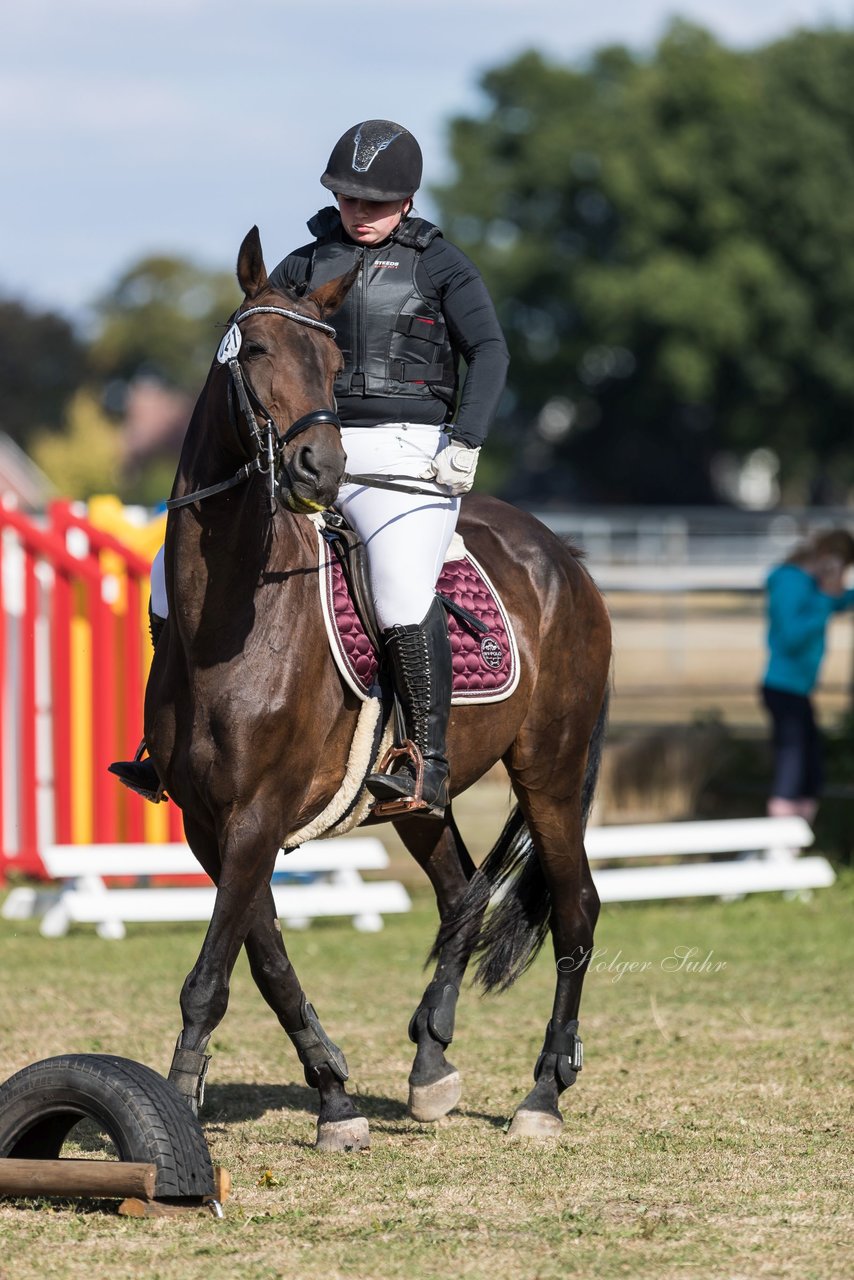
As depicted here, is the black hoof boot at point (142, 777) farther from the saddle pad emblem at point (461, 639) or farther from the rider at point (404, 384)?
the saddle pad emblem at point (461, 639)

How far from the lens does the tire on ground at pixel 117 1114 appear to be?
14.1 ft

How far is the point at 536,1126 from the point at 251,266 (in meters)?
2.83

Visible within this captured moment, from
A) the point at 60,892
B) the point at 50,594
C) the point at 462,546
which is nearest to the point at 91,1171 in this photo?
the point at 462,546

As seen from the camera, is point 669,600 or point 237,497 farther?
point 669,600

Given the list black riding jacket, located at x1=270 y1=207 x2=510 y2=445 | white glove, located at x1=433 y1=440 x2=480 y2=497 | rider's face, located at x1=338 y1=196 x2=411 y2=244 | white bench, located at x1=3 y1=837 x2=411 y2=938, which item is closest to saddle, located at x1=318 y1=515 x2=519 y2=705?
white glove, located at x1=433 y1=440 x2=480 y2=497

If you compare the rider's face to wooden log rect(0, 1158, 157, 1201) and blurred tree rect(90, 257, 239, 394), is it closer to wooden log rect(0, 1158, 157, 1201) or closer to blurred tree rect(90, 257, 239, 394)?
wooden log rect(0, 1158, 157, 1201)

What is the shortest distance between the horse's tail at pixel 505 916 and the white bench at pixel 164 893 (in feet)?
10.8

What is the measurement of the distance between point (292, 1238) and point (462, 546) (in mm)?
2523

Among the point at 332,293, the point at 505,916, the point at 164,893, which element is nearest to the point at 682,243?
the point at 164,893

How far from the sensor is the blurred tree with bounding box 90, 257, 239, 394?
3839 inches

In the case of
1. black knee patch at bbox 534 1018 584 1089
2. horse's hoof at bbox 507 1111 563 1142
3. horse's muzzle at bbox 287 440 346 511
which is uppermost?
horse's muzzle at bbox 287 440 346 511

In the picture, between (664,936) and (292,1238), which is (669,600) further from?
(292,1238)

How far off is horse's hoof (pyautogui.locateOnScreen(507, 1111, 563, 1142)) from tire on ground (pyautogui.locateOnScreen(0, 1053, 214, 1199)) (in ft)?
4.35

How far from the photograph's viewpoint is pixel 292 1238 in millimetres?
4199
